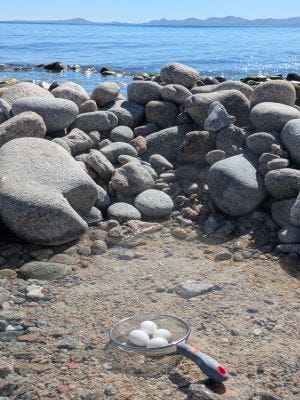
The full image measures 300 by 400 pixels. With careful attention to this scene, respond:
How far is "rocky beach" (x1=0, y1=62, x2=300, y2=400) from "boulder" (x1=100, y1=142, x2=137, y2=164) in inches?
0.6

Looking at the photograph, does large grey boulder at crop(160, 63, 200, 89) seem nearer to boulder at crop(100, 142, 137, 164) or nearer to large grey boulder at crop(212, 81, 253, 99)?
large grey boulder at crop(212, 81, 253, 99)

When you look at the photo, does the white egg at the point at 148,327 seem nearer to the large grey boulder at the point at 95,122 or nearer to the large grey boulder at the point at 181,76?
the large grey boulder at the point at 95,122

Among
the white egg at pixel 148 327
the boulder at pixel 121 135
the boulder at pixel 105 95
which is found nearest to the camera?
the white egg at pixel 148 327

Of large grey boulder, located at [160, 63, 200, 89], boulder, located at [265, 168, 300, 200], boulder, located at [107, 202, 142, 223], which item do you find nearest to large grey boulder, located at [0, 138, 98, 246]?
boulder, located at [107, 202, 142, 223]

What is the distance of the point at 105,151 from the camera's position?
7.86 meters

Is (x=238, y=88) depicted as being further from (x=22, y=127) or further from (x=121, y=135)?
(x=22, y=127)

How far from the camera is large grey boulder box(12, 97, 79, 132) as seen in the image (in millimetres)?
→ 8148

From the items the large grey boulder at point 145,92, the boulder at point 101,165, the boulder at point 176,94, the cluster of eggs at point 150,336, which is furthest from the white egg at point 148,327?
the large grey boulder at point 145,92

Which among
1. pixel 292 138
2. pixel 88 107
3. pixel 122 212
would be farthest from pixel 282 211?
pixel 88 107

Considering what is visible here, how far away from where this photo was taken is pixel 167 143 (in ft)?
27.1

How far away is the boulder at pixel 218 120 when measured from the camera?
7.67m

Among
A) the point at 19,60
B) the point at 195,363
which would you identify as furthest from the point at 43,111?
the point at 19,60

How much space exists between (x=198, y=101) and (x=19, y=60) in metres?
24.3

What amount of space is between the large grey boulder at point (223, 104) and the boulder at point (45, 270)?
10.8ft
